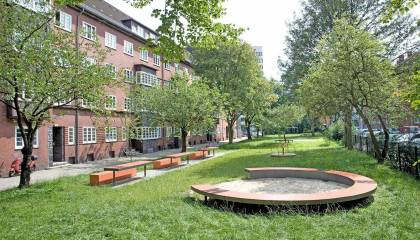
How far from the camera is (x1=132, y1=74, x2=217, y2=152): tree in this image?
29.6 metres

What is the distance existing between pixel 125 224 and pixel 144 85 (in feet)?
96.0

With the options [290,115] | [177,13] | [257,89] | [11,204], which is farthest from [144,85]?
[290,115]

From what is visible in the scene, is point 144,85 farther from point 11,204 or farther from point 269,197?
point 269,197

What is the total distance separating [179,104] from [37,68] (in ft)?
56.6

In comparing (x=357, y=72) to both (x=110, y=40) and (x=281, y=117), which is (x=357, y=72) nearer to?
(x=110, y=40)

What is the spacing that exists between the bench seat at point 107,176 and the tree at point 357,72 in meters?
10.7

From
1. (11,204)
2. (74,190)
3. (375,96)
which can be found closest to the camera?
(11,204)

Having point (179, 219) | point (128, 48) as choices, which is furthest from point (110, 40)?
point (179, 219)

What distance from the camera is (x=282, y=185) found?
12.2 metres

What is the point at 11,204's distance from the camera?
998 centimetres

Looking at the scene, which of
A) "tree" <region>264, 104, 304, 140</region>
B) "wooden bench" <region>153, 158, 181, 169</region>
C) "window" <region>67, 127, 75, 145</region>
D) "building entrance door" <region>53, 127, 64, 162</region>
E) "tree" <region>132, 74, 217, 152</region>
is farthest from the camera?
"tree" <region>264, 104, 304, 140</region>

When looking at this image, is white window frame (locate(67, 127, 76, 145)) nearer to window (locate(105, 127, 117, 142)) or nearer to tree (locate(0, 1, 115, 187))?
window (locate(105, 127, 117, 142))

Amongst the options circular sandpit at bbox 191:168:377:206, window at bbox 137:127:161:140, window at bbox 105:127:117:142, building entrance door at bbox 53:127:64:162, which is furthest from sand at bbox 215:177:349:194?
window at bbox 137:127:161:140

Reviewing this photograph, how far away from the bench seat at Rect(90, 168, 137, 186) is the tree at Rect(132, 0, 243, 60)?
24.8 feet
